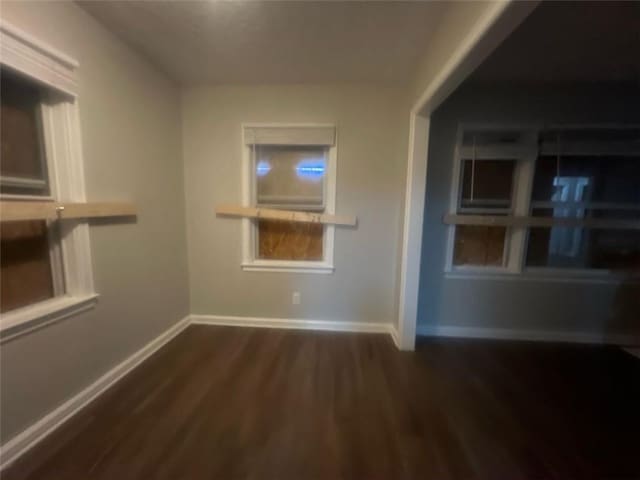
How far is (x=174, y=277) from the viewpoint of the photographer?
275 cm

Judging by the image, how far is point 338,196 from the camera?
2814mm

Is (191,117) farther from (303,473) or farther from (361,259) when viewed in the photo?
(303,473)

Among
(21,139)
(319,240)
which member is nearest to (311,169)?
(319,240)

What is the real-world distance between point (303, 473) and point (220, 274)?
6.68 feet

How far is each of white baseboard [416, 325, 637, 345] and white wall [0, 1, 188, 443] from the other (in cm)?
261

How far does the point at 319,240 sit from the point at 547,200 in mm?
2258

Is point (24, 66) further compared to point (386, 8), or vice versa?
point (386, 8)

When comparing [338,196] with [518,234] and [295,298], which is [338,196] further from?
[518,234]

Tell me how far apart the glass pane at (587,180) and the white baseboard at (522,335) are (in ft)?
4.27

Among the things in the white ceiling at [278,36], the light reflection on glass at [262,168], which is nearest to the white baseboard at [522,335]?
the light reflection on glass at [262,168]

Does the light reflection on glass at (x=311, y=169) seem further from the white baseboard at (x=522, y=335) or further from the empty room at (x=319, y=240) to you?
the white baseboard at (x=522, y=335)

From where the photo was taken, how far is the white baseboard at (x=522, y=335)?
9.03 feet

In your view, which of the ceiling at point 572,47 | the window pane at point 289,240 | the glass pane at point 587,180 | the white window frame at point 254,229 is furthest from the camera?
the window pane at point 289,240

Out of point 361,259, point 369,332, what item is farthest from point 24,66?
point 369,332
